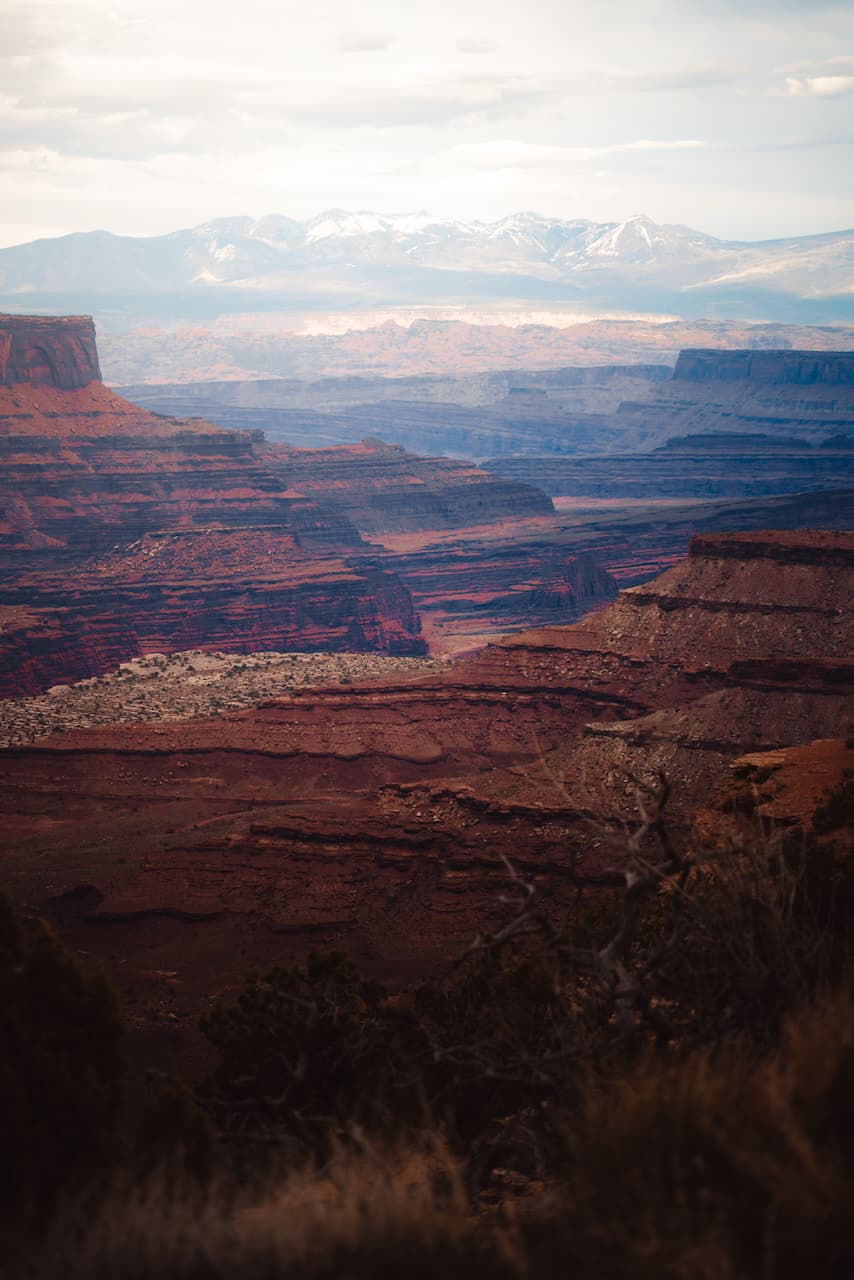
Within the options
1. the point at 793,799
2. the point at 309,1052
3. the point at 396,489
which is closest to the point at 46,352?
the point at 396,489

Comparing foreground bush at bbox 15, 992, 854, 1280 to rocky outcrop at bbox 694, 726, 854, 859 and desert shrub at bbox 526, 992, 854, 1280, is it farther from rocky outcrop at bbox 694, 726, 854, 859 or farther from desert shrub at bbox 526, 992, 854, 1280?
rocky outcrop at bbox 694, 726, 854, 859

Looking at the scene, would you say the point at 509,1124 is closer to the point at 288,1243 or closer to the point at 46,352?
the point at 288,1243

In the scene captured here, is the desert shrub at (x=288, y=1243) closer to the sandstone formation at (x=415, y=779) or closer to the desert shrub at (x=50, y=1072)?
the desert shrub at (x=50, y=1072)

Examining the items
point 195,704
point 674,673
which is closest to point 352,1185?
point 674,673

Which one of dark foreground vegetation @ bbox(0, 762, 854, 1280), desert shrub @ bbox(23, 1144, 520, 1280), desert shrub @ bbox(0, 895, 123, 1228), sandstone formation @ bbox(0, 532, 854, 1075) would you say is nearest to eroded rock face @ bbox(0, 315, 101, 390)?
sandstone formation @ bbox(0, 532, 854, 1075)

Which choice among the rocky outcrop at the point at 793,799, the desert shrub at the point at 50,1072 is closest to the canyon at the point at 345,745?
the rocky outcrop at the point at 793,799

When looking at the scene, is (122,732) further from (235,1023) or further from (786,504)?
(786,504)
